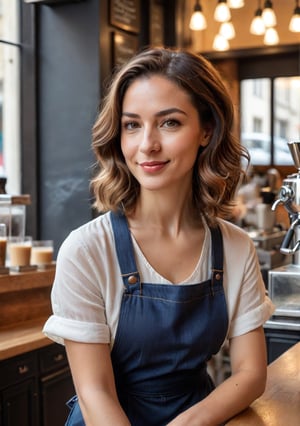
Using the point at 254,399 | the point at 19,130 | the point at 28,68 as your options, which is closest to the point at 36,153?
the point at 19,130

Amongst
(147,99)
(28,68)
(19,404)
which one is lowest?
(19,404)

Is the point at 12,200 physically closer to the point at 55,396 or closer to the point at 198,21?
the point at 55,396

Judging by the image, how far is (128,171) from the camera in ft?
5.94

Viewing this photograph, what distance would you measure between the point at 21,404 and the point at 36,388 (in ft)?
0.37

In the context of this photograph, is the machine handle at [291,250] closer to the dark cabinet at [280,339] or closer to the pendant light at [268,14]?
the dark cabinet at [280,339]

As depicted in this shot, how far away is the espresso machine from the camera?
2.68 meters

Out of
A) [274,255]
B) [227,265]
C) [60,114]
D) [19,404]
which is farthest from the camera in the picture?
[274,255]

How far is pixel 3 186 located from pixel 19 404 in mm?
1075

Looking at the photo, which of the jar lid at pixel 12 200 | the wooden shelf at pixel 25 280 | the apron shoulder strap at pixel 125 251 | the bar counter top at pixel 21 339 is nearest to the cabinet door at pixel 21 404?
the bar counter top at pixel 21 339

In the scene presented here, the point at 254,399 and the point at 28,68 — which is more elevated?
the point at 28,68

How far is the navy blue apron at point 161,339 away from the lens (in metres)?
1.65

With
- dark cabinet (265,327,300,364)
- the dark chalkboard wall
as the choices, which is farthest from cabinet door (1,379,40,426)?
the dark chalkboard wall

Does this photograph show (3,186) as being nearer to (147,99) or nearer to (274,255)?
(147,99)

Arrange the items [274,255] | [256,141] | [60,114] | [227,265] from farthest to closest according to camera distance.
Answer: [256,141] → [274,255] → [60,114] → [227,265]
